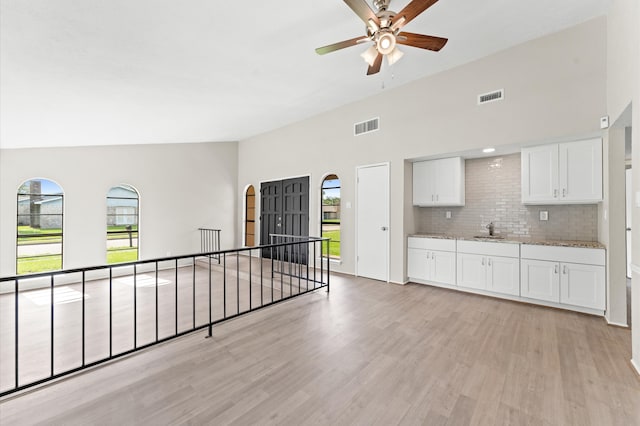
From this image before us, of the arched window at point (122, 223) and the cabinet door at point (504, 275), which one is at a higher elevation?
the arched window at point (122, 223)

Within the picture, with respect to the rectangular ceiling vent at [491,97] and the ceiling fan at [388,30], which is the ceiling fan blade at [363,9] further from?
the rectangular ceiling vent at [491,97]

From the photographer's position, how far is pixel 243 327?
9.82ft

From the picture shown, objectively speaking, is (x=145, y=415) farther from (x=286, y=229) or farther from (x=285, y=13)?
(x=286, y=229)

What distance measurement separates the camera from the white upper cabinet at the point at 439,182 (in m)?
4.50

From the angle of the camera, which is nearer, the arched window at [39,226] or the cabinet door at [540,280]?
the cabinet door at [540,280]

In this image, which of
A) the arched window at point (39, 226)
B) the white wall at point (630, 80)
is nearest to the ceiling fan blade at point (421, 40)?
the white wall at point (630, 80)

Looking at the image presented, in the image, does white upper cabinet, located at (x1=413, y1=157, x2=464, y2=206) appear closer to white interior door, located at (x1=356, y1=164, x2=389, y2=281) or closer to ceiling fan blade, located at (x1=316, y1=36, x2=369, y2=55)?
white interior door, located at (x1=356, y1=164, x2=389, y2=281)

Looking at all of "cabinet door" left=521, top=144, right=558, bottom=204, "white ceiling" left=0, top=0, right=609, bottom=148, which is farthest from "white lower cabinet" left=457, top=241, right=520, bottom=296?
"white ceiling" left=0, top=0, right=609, bottom=148

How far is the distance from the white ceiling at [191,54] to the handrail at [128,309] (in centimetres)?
209

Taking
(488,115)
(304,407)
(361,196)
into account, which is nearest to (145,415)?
(304,407)

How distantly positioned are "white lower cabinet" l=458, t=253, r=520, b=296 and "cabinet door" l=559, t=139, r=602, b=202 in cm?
110

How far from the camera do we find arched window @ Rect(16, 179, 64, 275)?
5098 millimetres

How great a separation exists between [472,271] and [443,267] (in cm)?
43

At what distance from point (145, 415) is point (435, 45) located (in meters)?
3.80
